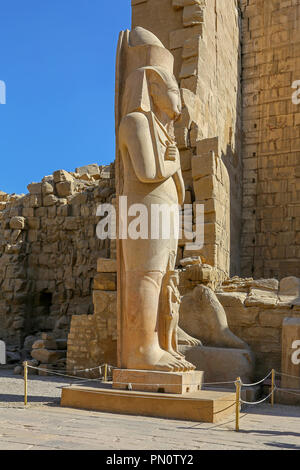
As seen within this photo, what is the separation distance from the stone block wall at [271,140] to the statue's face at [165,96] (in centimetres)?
766

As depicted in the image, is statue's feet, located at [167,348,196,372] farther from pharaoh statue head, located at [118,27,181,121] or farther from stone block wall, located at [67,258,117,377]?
stone block wall, located at [67,258,117,377]

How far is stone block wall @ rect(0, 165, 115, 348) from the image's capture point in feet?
47.7

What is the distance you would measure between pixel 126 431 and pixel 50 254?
37.8 ft

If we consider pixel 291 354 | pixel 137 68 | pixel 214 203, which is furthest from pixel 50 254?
pixel 137 68

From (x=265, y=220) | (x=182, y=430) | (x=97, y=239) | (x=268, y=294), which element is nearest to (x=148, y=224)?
(x=182, y=430)

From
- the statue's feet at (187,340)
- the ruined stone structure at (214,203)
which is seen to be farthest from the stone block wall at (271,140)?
the statue's feet at (187,340)

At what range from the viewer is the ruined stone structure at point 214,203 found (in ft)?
30.6

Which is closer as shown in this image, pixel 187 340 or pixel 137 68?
pixel 137 68

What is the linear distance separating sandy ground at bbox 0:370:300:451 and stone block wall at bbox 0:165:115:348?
8.91m

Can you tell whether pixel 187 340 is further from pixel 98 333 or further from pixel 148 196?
pixel 98 333

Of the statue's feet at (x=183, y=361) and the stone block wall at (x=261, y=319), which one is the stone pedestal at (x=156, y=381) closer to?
the statue's feet at (x=183, y=361)

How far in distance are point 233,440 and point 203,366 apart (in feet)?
9.37

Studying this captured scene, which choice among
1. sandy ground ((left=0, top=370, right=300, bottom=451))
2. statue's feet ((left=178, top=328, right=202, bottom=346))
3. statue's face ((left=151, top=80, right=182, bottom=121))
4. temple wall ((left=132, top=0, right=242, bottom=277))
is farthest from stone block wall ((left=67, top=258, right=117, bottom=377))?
statue's face ((left=151, top=80, right=182, bottom=121))

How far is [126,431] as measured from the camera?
13.5ft
